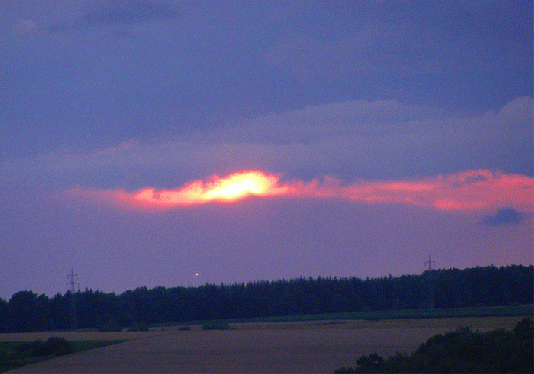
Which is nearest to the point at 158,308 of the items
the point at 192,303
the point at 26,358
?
the point at 192,303

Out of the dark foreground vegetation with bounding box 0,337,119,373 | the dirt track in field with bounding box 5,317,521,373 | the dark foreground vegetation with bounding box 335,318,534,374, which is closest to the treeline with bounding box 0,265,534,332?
the dark foreground vegetation with bounding box 0,337,119,373

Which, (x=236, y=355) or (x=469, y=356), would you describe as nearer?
(x=469, y=356)

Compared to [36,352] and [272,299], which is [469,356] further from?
[272,299]

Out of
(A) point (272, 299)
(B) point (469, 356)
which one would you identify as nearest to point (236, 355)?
(B) point (469, 356)

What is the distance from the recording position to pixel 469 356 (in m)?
21.8

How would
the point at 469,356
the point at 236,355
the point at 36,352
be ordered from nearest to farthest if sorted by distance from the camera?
the point at 469,356 < the point at 236,355 < the point at 36,352

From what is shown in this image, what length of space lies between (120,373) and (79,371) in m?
3.28

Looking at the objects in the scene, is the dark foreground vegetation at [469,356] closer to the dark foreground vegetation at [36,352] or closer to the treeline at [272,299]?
the dark foreground vegetation at [36,352]

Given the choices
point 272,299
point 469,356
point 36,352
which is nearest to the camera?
point 469,356

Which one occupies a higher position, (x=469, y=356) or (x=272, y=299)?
(x=469, y=356)

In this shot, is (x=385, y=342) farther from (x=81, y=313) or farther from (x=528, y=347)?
(x=81, y=313)

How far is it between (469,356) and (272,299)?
95.7 metres

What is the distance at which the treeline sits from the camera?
101625mm

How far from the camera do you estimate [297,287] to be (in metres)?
120
